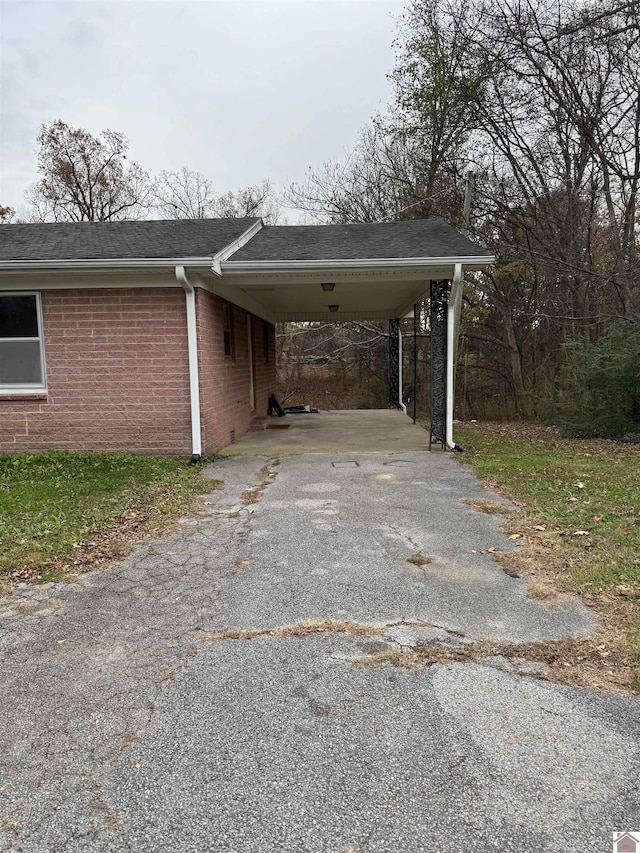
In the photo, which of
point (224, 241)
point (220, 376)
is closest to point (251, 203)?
point (224, 241)

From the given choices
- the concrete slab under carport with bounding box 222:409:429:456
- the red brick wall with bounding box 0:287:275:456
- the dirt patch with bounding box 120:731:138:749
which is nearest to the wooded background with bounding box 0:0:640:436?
the concrete slab under carport with bounding box 222:409:429:456

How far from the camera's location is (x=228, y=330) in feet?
32.6

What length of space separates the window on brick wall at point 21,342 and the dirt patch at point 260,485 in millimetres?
3493

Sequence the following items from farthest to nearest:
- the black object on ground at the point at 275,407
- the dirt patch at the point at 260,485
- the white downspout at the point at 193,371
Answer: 1. the black object on ground at the point at 275,407
2. the white downspout at the point at 193,371
3. the dirt patch at the point at 260,485

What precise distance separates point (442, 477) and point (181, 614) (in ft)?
14.1

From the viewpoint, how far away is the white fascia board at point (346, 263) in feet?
25.3

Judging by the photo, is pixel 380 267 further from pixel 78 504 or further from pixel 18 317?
pixel 18 317

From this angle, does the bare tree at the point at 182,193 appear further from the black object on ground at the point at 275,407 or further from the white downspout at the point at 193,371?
the white downspout at the point at 193,371

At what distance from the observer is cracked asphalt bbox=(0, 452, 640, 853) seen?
5.50 feet

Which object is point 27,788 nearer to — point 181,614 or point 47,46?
point 181,614

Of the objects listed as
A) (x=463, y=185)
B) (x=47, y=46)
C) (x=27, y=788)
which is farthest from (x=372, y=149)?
(x=27, y=788)

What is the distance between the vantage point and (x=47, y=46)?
13617 millimetres

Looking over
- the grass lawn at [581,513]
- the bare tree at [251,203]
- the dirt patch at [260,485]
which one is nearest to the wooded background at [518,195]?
the grass lawn at [581,513]

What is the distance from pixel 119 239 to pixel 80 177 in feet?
62.5
